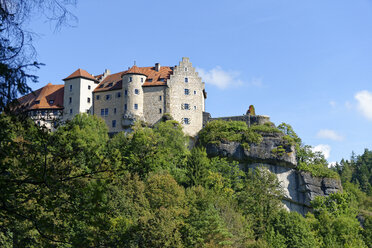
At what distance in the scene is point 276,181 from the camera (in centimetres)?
5556

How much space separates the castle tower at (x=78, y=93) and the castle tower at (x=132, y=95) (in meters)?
5.03

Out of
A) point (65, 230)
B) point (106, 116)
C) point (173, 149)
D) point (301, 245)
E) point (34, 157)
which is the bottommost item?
point (301, 245)

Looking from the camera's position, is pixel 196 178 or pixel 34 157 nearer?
pixel 34 157

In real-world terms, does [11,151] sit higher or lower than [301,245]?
higher

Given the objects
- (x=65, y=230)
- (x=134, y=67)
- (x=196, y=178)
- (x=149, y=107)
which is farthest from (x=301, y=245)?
A: (x=65, y=230)

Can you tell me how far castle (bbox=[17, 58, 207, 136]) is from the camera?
63906mm

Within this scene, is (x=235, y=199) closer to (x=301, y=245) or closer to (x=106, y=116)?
(x=301, y=245)

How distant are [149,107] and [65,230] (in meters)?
54.0

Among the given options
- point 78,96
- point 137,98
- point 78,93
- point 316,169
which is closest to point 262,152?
point 316,169

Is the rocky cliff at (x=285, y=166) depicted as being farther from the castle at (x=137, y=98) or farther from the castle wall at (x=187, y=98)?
the castle at (x=137, y=98)

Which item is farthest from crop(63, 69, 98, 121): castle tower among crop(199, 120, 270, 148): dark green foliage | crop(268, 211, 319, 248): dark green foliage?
crop(268, 211, 319, 248): dark green foliage

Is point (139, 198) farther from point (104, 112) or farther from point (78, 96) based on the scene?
point (78, 96)

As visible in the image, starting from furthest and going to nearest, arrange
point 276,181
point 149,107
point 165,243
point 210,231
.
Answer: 1. point 149,107
2. point 276,181
3. point 210,231
4. point 165,243

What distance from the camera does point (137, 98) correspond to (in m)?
64.2
